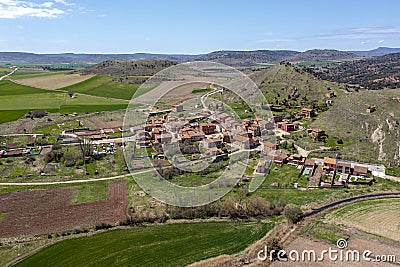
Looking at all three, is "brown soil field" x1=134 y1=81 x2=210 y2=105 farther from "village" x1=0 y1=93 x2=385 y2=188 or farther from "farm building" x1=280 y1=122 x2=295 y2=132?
"farm building" x1=280 y1=122 x2=295 y2=132

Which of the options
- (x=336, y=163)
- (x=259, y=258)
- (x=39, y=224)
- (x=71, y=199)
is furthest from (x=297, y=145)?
(x=39, y=224)

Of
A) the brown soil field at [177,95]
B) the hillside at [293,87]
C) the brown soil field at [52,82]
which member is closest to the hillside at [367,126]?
the hillside at [293,87]

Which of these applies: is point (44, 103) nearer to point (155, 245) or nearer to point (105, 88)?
point (105, 88)

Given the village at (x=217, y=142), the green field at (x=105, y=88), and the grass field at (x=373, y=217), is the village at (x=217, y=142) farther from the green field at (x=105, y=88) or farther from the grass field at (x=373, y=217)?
the green field at (x=105, y=88)

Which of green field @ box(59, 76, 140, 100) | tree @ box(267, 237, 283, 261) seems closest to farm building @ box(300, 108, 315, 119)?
tree @ box(267, 237, 283, 261)

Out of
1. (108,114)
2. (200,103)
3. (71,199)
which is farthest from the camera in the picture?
(200,103)

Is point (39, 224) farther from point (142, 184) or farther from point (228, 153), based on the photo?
point (228, 153)
